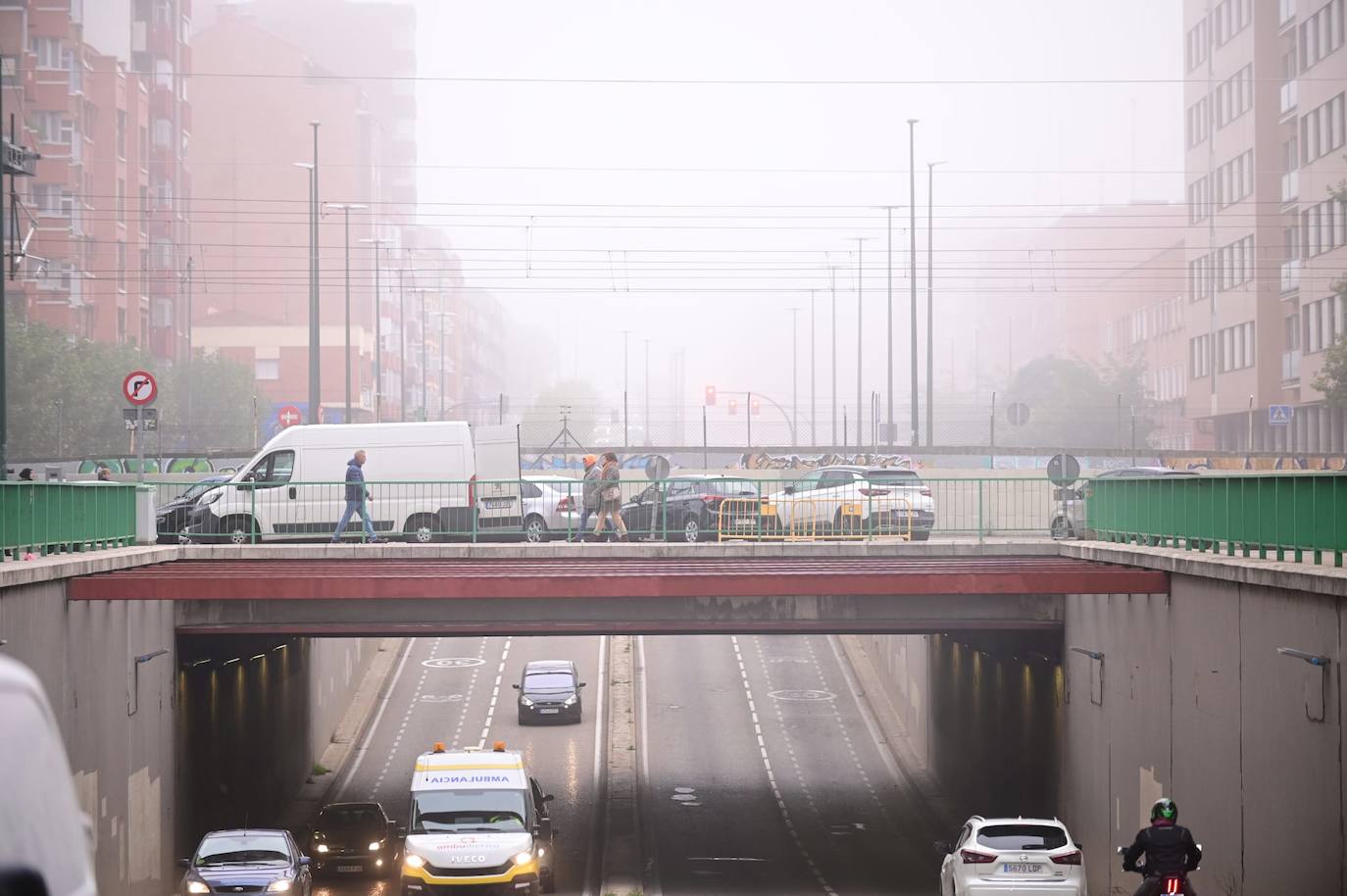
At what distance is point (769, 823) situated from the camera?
1481 inches

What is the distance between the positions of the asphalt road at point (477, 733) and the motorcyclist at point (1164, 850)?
1784 centimetres

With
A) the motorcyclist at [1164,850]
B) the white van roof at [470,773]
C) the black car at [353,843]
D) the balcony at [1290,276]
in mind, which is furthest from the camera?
the balcony at [1290,276]

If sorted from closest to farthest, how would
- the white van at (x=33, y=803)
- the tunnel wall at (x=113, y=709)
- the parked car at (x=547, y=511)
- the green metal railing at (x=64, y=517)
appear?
the white van at (x=33, y=803) → the tunnel wall at (x=113, y=709) → the green metal railing at (x=64, y=517) → the parked car at (x=547, y=511)

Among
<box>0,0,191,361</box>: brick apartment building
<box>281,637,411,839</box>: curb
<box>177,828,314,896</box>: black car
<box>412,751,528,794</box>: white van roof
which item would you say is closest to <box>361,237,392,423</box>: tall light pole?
<box>0,0,191,361</box>: brick apartment building

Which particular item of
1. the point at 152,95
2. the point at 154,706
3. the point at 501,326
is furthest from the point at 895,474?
the point at 501,326

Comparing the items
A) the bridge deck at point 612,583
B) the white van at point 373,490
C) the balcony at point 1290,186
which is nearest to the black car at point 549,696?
the white van at point 373,490

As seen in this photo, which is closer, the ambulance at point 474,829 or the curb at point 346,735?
the ambulance at point 474,829

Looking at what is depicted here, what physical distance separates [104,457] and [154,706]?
29.0 metres

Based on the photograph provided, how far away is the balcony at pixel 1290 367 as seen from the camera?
6619 cm

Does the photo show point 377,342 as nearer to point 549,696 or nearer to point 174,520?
point 549,696

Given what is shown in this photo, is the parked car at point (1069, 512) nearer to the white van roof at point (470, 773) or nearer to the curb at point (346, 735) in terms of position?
the white van roof at point (470, 773)

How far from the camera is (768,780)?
141ft

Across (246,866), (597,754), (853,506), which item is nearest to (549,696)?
(597,754)

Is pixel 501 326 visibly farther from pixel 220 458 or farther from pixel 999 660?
pixel 999 660
